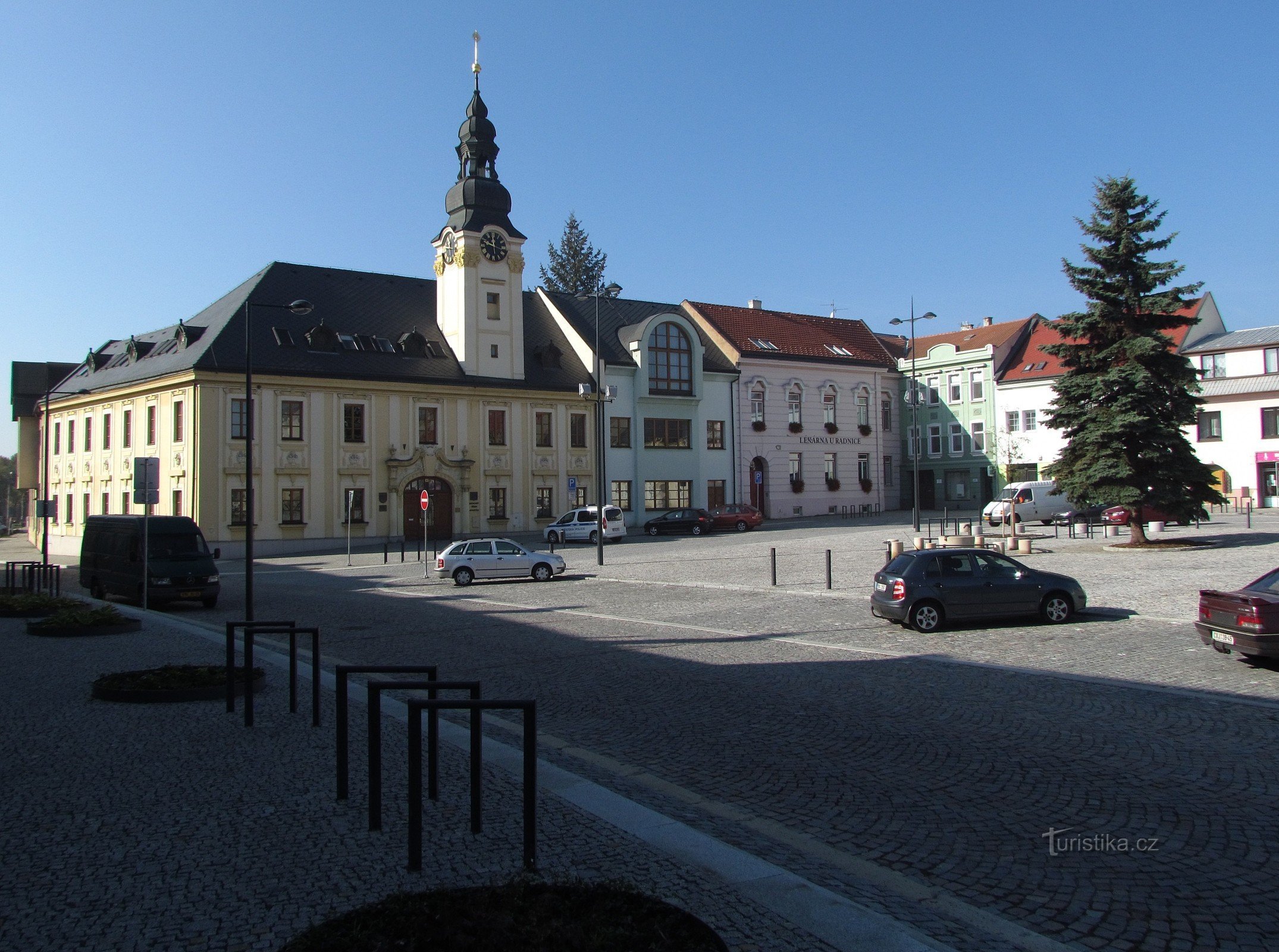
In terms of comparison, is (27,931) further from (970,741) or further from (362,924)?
(970,741)

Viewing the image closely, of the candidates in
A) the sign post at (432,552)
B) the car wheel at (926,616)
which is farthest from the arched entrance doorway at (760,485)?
the car wheel at (926,616)

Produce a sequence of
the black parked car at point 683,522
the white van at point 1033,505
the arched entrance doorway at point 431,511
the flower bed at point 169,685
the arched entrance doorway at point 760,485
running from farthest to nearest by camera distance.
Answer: the arched entrance doorway at point 760,485 → the black parked car at point 683,522 → the arched entrance doorway at point 431,511 → the white van at point 1033,505 → the flower bed at point 169,685

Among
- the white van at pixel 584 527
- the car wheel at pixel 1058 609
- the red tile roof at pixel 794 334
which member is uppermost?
the red tile roof at pixel 794 334

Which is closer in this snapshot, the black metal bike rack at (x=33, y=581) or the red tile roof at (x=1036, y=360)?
the black metal bike rack at (x=33, y=581)

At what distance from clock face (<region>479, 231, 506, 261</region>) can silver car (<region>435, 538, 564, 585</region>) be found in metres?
24.7

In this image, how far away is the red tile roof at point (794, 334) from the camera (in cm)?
5991

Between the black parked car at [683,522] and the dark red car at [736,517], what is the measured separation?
441 millimetres

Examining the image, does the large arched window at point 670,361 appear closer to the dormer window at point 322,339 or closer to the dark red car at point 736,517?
the dark red car at point 736,517

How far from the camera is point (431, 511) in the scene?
48.1 meters

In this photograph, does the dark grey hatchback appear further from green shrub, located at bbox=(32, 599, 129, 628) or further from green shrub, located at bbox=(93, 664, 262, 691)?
green shrub, located at bbox=(32, 599, 129, 628)

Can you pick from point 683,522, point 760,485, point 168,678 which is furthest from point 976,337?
point 168,678

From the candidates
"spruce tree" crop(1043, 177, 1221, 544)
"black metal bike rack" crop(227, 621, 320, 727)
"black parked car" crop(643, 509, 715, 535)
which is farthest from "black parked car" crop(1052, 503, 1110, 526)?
"black metal bike rack" crop(227, 621, 320, 727)

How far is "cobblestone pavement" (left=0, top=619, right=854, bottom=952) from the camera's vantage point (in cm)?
470

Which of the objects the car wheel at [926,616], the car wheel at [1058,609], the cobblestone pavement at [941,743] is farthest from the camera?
the car wheel at [1058,609]
